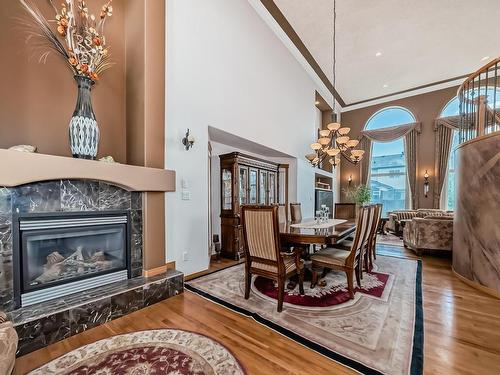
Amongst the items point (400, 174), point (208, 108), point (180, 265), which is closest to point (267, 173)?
point (208, 108)

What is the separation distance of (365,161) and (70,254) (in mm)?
9262

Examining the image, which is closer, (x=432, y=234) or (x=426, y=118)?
(x=432, y=234)

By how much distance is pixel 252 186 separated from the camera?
4.79 meters

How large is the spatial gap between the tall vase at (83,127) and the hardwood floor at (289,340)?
168 cm

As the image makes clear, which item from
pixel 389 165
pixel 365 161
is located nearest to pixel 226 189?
pixel 365 161

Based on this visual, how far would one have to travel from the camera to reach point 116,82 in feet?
9.43

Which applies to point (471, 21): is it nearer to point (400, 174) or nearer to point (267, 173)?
point (400, 174)

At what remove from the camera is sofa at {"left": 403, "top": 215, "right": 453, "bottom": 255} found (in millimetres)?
4320

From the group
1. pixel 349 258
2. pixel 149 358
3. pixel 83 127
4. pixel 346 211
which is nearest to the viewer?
pixel 149 358

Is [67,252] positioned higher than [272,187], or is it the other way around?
[272,187]

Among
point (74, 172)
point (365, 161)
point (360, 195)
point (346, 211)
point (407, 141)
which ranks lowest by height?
point (346, 211)

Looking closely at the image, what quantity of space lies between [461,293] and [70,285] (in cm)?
435

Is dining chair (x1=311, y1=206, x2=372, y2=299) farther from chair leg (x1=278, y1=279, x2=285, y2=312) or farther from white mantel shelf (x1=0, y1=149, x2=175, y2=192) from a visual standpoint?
white mantel shelf (x1=0, y1=149, x2=175, y2=192)

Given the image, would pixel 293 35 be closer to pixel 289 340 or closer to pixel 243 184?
pixel 243 184
